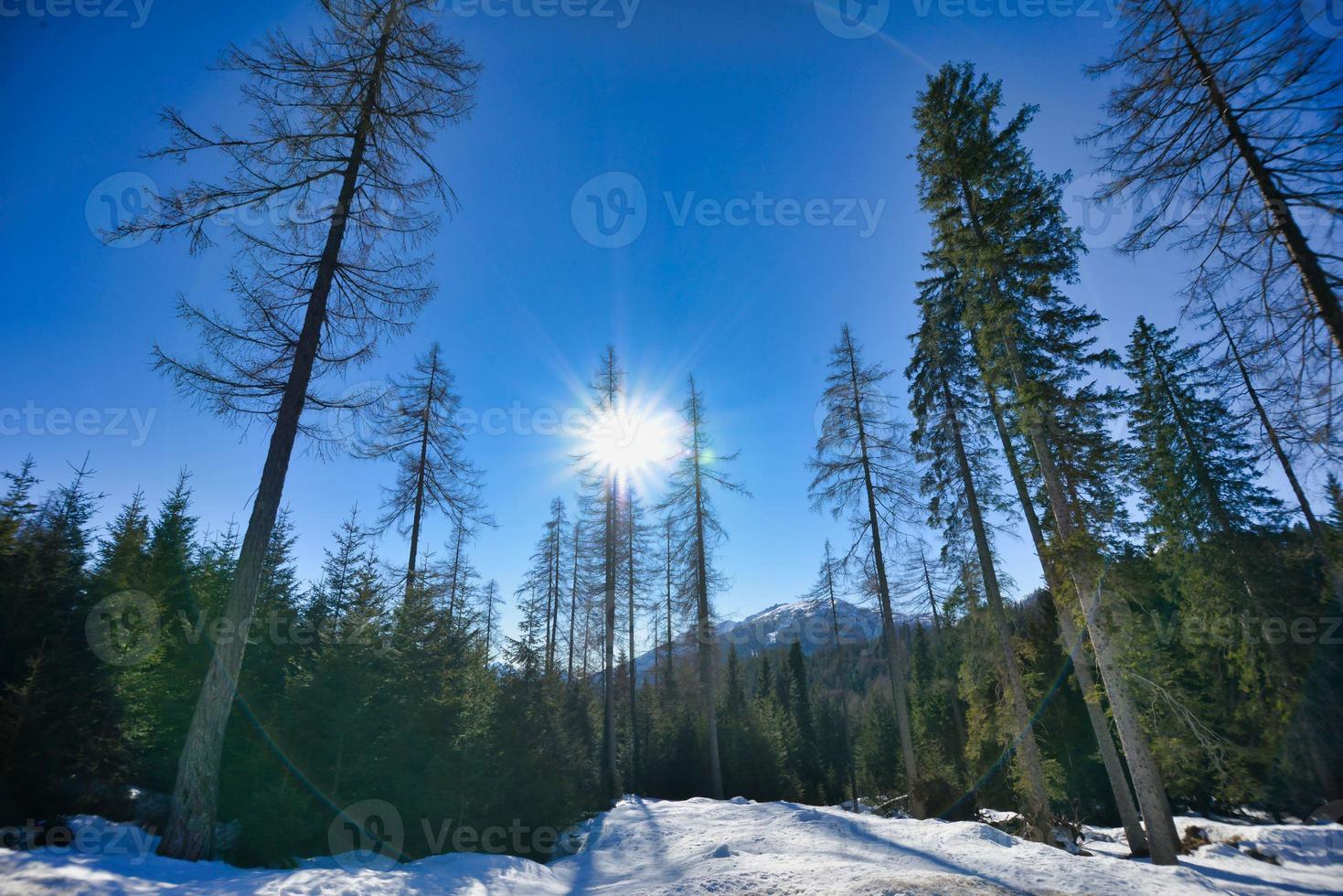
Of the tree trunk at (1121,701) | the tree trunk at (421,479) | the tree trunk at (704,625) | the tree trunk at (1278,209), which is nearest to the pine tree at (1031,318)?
the tree trunk at (1121,701)

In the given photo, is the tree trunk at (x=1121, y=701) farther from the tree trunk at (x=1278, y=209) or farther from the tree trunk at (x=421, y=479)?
Answer: the tree trunk at (x=421, y=479)

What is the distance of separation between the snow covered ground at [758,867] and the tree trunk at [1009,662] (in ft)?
7.90

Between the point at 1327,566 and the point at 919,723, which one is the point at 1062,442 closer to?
the point at 1327,566

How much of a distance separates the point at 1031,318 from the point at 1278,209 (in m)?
4.27

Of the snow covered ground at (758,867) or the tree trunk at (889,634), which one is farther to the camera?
the tree trunk at (889,634)

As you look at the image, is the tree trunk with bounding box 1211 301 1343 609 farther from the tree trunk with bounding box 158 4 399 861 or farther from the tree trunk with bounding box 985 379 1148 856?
the tree trunk with bounding box 158 4 399 861

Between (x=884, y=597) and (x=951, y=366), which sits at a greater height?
(x=951, y=366)

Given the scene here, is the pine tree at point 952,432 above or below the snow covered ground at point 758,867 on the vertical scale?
above

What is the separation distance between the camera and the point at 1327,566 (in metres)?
14.2

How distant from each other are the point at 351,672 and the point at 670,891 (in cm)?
756

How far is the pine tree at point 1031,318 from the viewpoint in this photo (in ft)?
29.2

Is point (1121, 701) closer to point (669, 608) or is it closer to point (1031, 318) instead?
point (1031, 318)

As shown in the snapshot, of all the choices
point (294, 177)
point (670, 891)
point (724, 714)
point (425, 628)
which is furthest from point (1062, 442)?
point (724, 714)

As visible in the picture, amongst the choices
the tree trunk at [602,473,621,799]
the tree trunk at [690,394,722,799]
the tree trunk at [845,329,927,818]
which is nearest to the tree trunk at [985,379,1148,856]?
the tree trunk at [845,329,927,818]
